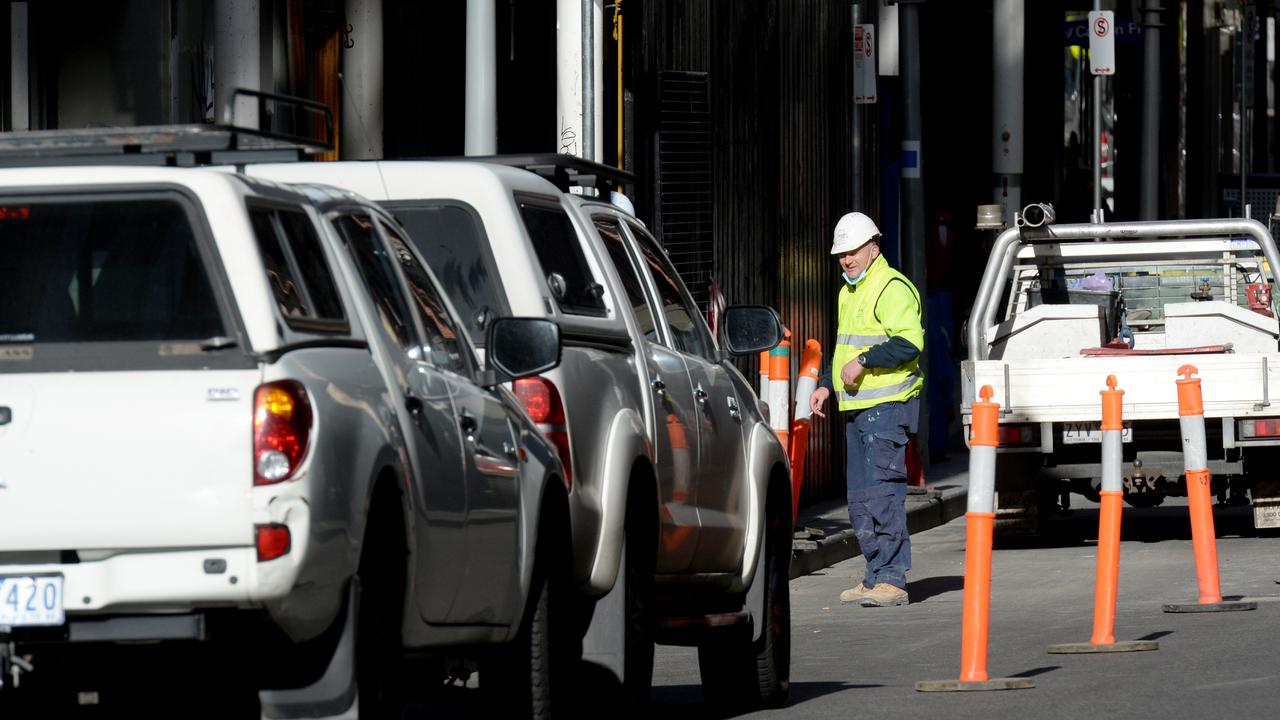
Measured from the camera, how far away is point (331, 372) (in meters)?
5.95

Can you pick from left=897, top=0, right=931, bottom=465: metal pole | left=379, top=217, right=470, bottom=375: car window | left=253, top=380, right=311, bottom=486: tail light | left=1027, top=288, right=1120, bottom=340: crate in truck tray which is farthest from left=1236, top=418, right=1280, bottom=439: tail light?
left=253, top=380, right=311, bottom=486: tail light

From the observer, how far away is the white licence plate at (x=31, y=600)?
557 cm

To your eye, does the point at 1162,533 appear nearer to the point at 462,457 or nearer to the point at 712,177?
the point at 712,177

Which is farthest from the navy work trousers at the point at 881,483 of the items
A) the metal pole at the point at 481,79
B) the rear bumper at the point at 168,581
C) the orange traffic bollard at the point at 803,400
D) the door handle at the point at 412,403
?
the rear bumper at the point at 168,581

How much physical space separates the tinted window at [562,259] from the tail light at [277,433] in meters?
2.60

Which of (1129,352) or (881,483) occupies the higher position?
(1129,352)

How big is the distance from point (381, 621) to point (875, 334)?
324 inches

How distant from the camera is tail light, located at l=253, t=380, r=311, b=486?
18.4 ft

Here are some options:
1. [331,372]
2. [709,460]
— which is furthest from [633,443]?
[331,372]

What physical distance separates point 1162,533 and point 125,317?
43.3 feet

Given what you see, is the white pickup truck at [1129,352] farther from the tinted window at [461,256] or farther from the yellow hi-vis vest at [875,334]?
the tinted window at [461,256]

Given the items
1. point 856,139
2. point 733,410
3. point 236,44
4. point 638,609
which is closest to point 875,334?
point 236,44

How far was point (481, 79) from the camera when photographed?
12.8 m

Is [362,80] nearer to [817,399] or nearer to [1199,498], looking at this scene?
[817,399]
